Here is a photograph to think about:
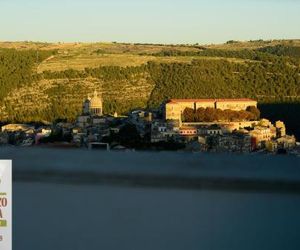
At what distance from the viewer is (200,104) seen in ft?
16.7

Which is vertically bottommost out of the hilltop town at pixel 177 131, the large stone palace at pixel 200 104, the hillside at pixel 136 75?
→ the hilltop town at pixel 177 131

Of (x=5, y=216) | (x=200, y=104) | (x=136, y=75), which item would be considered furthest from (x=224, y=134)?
(x=5, y=216)

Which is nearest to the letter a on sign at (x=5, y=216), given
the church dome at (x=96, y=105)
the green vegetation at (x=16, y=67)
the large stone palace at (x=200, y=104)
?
the large stone palace at (x=200, y=104)

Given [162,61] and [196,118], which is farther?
[162,61]

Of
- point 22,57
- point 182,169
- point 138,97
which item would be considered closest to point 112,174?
point 182,169

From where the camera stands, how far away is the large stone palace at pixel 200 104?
4984 mm

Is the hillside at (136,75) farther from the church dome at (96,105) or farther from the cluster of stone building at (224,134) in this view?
the cluster of stone building at (224,134)

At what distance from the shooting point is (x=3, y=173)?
227 cm

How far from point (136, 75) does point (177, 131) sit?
54.0 inches

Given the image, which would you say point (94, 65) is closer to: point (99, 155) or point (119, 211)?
point (99, 155)

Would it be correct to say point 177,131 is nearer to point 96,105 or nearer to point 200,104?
point 200,104

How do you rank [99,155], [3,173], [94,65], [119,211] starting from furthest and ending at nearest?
[94,65] → [99,155] → [119,211] → [3,173]

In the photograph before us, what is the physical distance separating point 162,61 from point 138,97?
46 centimetres

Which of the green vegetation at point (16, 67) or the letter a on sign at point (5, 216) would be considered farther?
the green vegetation at point (16, 67)
